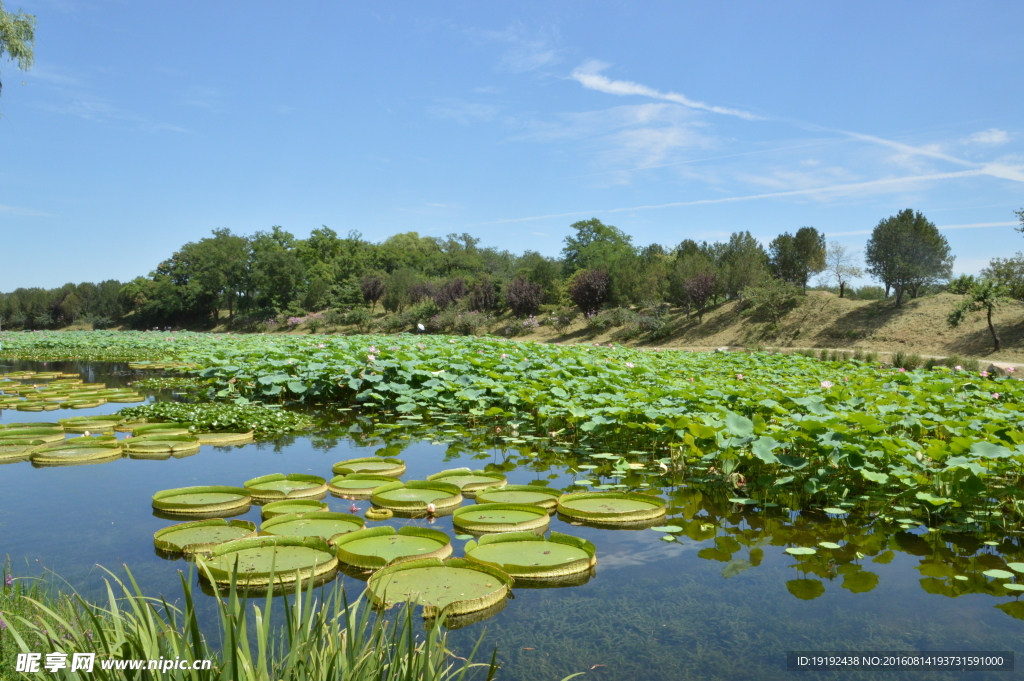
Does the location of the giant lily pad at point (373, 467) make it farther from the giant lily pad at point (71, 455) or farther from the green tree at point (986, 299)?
the green tree at point (986, 299)

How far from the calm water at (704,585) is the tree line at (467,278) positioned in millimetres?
22106

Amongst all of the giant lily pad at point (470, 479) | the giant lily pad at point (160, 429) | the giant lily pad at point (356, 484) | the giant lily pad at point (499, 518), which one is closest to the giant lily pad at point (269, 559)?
the giant lily pad at point (499, 518)

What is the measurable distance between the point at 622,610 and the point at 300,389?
678cm

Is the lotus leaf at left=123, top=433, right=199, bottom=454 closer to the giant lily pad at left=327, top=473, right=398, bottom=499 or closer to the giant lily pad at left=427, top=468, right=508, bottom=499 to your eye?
the giant lily pad at left=327, top=473, right=398, bottom=499

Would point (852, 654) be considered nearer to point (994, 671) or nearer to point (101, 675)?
point (994, 671)

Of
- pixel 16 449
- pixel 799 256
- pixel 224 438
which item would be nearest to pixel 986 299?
pixel 799 256

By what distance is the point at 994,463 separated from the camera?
4297 mm

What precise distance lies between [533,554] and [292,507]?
1693mm

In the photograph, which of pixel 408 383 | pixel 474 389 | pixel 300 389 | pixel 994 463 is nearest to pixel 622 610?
pixel 994 463

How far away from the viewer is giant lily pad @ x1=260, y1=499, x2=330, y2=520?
4012 millimetres

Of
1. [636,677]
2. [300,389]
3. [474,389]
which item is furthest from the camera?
[300,389]

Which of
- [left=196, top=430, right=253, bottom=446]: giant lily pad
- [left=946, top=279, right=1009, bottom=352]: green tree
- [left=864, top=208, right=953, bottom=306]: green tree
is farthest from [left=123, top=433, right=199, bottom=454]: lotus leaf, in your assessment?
[left=864, top=208, right=953, bottom=306]: green tree

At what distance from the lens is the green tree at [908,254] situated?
81.3 ft

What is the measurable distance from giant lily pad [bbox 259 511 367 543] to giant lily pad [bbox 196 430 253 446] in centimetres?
314
